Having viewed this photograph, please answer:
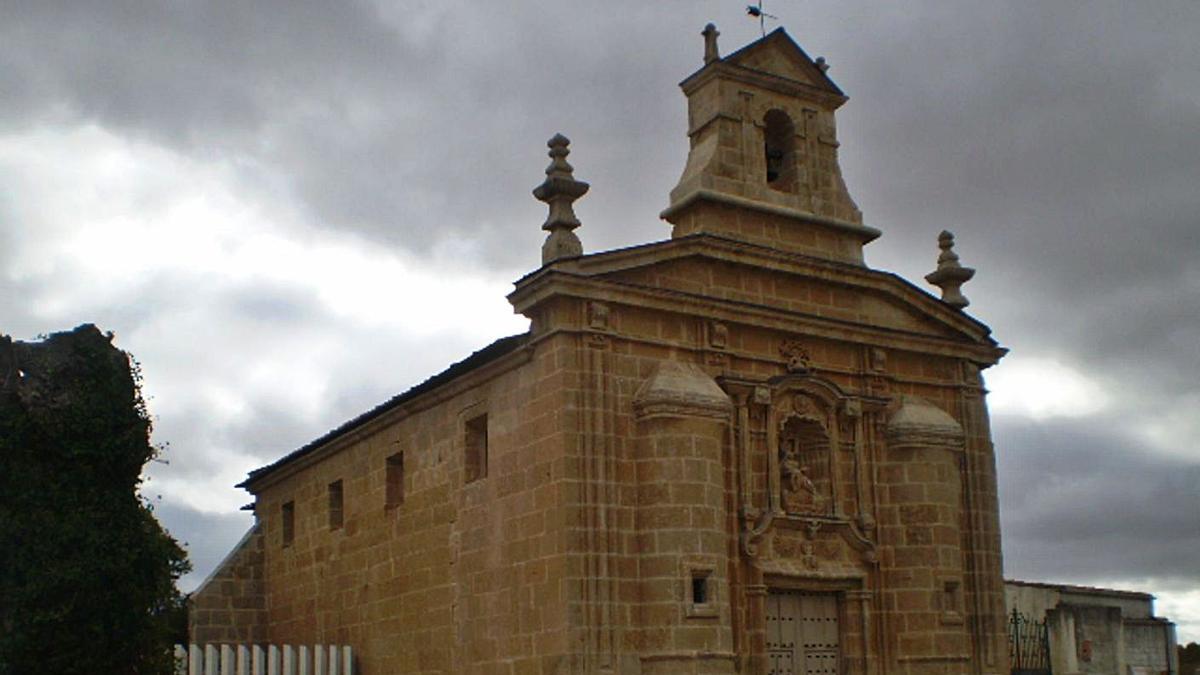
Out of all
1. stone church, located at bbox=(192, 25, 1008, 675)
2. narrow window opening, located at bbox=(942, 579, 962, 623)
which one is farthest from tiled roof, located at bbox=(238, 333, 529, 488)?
narrow window opening, located at bbox=(942, 579, 962, 623)

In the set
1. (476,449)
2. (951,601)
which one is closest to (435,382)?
(476,449)

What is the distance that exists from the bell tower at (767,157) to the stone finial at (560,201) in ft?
7.27

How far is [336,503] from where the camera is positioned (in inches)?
966

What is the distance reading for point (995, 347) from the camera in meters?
21.2

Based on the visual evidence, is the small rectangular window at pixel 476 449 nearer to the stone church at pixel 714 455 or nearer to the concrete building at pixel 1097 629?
the stone church at pixel 714 455

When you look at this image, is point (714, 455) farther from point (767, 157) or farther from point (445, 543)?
point (767, 157)

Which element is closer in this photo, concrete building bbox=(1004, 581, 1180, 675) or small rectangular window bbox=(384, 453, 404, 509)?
small rectangular window bbox=(384, 453, 404, 509)

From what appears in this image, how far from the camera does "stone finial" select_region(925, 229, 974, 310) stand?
2142 centimetres

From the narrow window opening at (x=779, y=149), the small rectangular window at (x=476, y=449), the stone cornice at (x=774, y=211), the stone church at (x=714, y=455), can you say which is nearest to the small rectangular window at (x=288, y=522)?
the stone church at (x=714, y=455)

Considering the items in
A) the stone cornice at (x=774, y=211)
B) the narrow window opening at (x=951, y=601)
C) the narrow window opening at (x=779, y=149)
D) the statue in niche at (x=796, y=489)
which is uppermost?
the narrow window opening at (x=779, y=149)

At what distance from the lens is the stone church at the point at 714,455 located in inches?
660

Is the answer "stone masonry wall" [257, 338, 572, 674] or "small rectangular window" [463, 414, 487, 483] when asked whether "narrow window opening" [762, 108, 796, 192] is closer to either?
"stone masonry wall" [257, 338, 572, 674]

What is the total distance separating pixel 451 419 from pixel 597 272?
3.95m

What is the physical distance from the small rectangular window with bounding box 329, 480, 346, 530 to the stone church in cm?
158
